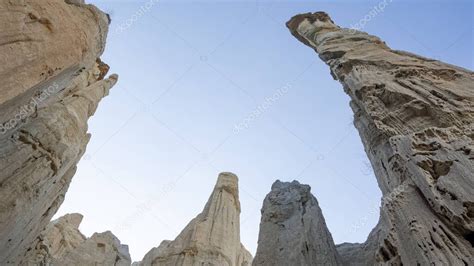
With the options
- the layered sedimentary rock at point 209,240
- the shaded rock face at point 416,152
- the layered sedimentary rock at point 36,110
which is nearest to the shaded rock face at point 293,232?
the shaded rock face at point 416,152

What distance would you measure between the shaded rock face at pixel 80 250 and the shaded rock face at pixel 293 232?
12537 millimetres

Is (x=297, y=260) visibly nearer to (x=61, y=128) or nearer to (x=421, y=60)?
(x=421, y=60)

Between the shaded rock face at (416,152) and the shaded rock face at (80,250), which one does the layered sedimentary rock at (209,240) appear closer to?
the shaded rock face at (80,250)

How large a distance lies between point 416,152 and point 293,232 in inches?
160

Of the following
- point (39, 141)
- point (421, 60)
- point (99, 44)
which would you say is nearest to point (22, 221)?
point (39, 141)

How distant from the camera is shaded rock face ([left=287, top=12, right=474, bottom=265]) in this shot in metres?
4.72

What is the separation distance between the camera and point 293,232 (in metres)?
8.98

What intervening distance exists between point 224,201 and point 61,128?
15002mm

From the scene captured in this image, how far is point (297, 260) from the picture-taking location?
7809mm

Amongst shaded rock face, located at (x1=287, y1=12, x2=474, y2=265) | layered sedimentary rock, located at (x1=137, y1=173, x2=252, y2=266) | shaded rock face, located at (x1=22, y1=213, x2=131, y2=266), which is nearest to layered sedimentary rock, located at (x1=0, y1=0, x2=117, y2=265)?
Result: shaded rock face, located at (x1=22, y1=213, x2=131, y2=266)

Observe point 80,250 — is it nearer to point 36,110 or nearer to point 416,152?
point 36,110

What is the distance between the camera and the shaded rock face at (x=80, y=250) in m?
17.4

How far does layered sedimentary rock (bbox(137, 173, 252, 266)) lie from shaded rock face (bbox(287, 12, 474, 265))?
1335cm

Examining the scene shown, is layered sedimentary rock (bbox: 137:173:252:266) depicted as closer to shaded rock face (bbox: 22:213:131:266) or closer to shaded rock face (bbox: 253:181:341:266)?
shaded rock face (bbox: 22:213:131:266)
